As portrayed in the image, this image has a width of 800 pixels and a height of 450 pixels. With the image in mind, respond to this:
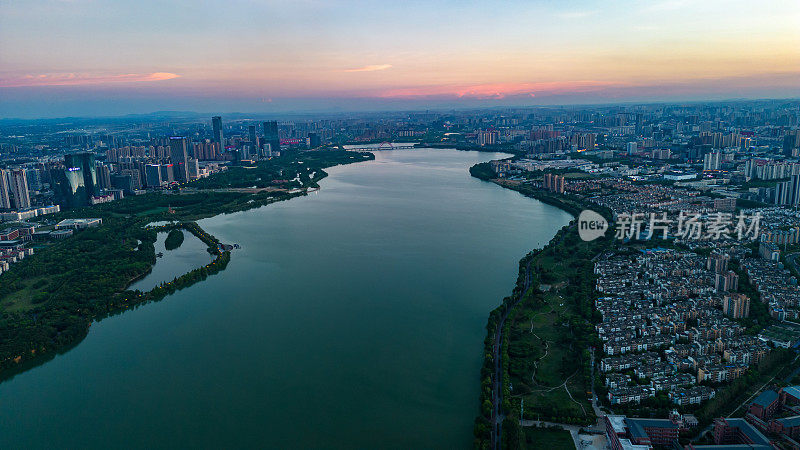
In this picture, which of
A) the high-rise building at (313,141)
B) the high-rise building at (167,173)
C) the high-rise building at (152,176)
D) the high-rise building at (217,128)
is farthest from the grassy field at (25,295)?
the high-rise building at (313,141)

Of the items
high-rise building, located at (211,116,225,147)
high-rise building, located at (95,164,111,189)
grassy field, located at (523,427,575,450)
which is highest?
Result: high-rise building, located at (211,116,225,147)

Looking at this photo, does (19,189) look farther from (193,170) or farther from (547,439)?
(547,439)

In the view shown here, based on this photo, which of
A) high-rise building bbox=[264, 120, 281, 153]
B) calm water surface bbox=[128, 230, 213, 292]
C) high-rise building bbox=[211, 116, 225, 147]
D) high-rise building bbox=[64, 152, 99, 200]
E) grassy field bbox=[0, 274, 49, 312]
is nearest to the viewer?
grassy field bbox=[0, 274, 49, 312]

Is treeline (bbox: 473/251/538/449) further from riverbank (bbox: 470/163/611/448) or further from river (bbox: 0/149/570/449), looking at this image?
river (bbox: 0/149/570/449)

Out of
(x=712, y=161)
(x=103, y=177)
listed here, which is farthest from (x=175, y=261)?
(x=712, y=161)

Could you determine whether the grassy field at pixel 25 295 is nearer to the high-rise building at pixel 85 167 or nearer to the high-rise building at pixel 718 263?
the high-rise building at pixel 85 167

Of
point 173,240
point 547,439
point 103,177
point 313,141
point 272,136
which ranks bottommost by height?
point 547,439

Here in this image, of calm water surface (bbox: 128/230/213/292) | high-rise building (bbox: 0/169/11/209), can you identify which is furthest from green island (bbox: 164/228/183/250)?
high-rise building (bbox: 0/169/11/209)
